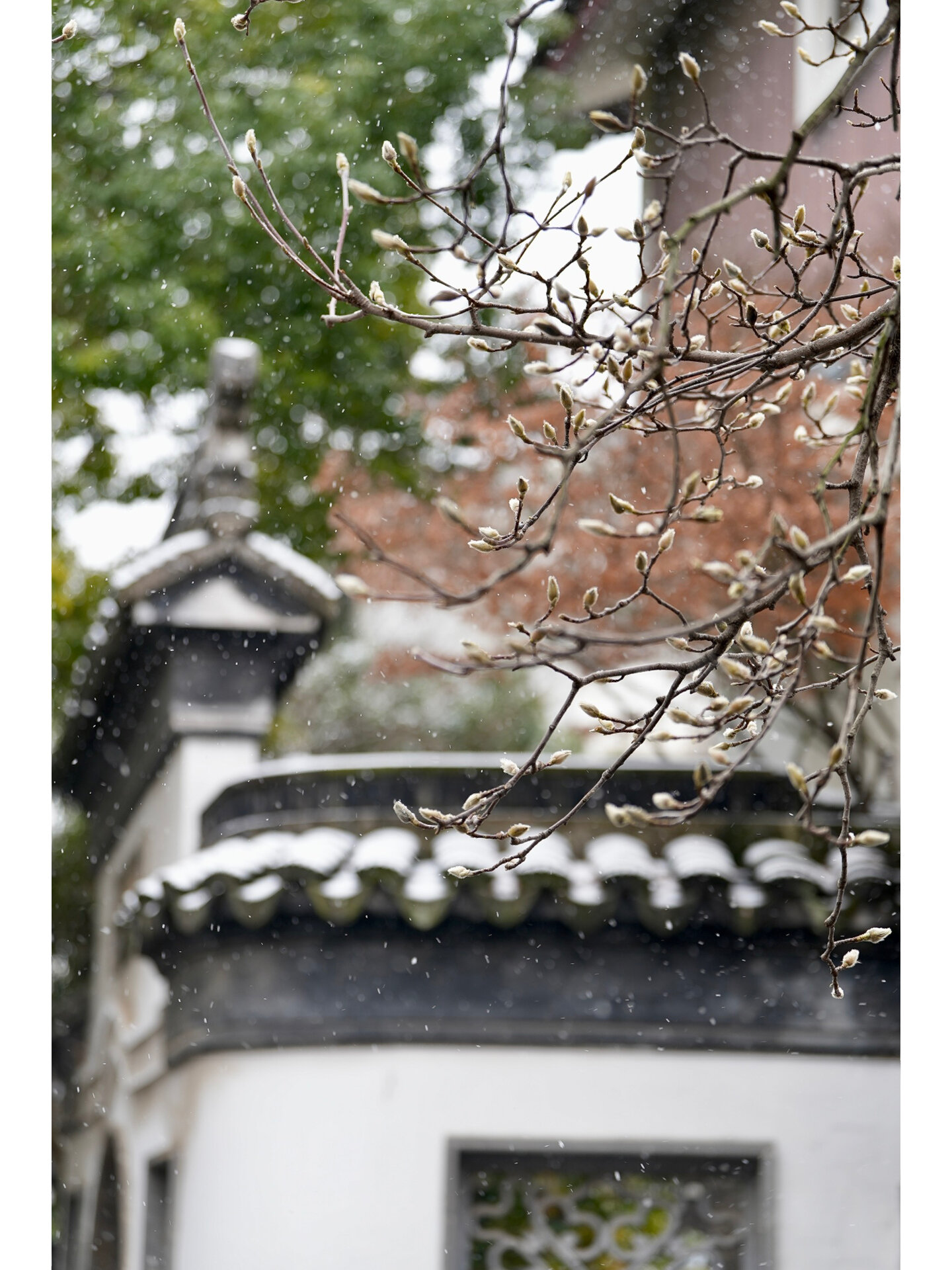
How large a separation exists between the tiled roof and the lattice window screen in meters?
0.31

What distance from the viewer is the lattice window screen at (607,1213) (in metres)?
1.49

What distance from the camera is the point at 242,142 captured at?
1.90 meters

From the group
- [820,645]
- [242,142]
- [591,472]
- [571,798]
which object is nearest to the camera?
[820,645]

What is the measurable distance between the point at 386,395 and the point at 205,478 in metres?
0.32

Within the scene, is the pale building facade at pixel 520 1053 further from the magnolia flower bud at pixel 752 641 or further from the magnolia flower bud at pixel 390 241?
the magnolia flower bud at pixel 390 241

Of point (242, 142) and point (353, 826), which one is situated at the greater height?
point (242, 142)

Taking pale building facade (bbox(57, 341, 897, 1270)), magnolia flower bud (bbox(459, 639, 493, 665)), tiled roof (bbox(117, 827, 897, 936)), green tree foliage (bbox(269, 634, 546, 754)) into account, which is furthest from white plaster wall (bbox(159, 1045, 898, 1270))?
magnolia flower bud (bbox(459, 639, 493, 665))

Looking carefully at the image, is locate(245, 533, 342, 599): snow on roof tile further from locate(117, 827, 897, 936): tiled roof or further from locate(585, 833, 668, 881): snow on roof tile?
locate(585, 833, 668, 881): snow on roof tile

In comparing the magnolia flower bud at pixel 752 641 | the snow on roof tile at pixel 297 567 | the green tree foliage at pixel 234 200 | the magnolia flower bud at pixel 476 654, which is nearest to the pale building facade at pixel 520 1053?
the snow on roof tile at pixel 297 567

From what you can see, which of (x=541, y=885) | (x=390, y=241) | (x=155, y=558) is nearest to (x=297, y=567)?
(x=155, y=558)

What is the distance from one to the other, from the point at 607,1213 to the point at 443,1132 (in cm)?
22
